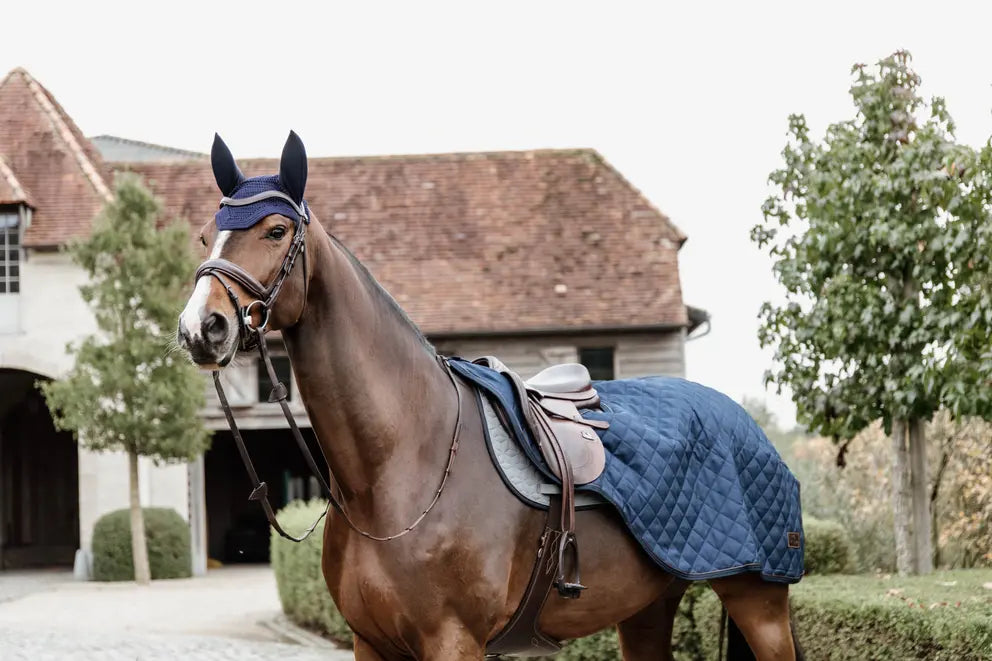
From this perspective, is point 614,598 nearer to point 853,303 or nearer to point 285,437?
point 853,303

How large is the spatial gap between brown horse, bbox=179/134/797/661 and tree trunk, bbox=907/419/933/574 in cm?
640

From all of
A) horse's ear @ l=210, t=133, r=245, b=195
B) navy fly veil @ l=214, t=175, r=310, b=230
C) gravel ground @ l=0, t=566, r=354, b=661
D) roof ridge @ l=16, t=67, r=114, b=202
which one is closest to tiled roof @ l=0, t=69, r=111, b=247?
roof ridge @ l=16, t=67, r=114, b=202

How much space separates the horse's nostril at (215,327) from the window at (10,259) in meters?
19.7

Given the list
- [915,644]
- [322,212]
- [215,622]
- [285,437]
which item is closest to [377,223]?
[322,212]

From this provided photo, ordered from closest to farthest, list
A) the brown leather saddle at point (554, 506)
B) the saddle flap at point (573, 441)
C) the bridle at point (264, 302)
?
the bridle at point (264, 302) → the brown leather saddle at point (554, 506) → the saddle flap at point (573, 441)

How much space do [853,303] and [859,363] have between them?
594 millimetres

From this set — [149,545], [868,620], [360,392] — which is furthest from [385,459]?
[149,545]

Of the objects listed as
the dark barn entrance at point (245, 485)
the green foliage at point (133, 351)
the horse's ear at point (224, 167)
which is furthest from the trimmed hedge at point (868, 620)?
the dark barn entrance at point (245, 485)

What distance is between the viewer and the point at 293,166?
338 cm

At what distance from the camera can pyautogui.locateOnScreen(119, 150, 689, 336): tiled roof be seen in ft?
72.2

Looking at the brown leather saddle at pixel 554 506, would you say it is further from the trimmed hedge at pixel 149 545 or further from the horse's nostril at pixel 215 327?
the trimmed hedge at pixel 149 545

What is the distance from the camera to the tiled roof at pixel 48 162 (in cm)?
2128

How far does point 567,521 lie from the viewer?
3.82 m

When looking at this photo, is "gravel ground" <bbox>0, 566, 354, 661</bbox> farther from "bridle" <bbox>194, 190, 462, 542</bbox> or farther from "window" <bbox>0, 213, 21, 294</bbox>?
"bridle" <bbox>194, 190, 462, 542</bbox>
